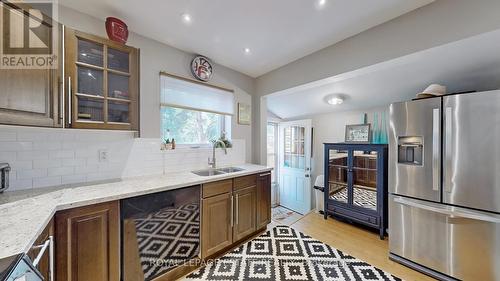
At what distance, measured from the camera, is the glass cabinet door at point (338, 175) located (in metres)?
3.01

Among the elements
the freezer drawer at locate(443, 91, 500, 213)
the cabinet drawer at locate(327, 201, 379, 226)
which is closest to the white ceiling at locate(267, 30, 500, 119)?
the freezer drawer at locate(443, 91, 500, 213)

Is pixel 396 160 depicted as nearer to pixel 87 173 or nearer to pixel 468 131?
pixel 468 131

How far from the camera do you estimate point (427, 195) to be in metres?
1.81

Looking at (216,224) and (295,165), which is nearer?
(216,224)

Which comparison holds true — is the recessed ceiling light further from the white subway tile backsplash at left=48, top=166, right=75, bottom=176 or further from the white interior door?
the white interior door

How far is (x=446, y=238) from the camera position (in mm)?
1723

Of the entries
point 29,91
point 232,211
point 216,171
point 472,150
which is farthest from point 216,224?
point 472,150

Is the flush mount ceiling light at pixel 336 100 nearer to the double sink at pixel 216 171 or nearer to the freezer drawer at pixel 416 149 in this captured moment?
the freezer drawer at pixel 416 149

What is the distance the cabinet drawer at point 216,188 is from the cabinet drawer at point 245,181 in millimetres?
87

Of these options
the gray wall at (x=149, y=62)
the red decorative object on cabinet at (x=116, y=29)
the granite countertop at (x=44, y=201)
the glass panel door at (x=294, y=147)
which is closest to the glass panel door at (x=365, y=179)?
the glass panel door at (x=294, y=147)

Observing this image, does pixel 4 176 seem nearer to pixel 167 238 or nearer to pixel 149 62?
pixel 167 238

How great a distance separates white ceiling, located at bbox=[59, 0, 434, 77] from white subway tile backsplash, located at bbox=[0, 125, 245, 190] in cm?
110

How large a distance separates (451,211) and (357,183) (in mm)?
1232

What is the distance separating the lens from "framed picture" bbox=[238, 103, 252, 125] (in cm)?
297
